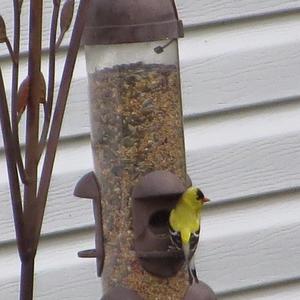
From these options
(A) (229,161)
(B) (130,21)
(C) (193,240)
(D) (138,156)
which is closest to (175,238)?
(C) (193,240)

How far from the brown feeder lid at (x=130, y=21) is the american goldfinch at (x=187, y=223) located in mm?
310

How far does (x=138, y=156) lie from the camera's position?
233 cm

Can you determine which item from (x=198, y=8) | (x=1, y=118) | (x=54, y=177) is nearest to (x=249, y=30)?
(x=198, y=8)

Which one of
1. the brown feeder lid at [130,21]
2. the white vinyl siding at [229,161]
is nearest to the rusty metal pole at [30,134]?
the brown feeder lid at [130,21]

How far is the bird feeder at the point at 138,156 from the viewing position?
230 centimetres

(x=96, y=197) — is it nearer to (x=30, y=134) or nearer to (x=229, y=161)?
(x=30, y=134)

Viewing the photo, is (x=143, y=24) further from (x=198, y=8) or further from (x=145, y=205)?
(x=198, y=8)

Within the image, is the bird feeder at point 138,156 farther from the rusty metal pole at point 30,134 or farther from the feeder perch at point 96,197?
the rusty metal pole at point 30,134

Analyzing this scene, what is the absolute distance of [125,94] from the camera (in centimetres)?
231

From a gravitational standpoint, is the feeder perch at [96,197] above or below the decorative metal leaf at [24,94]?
below

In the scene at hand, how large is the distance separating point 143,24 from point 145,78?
148 mm

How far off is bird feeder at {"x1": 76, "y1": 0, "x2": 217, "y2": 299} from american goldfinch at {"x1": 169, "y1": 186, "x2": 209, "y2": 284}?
21mm

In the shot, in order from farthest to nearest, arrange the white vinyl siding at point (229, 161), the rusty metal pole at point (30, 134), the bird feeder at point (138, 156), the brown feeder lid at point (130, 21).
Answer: the white vinyl siding at point (229, 161) < the bird feeder at point (138, 156) < the brown feeder lid at point (130, 21) < the rusty metal pole at point (30, 134)

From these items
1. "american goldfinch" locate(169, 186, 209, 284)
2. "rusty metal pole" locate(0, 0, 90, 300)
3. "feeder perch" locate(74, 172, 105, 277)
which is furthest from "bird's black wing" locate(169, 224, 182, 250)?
"rusty metal pole" locate(0, 0, 90, 300)
